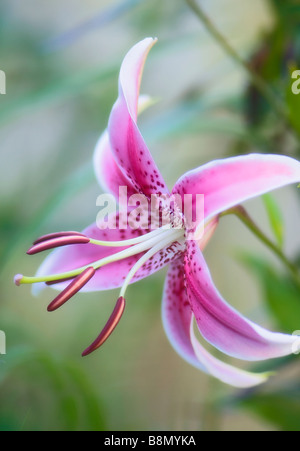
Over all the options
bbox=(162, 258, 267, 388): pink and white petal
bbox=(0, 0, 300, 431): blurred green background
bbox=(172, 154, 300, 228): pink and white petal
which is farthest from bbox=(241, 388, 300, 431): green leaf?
bbox=(172, 154, 300, 228): pink and white petal

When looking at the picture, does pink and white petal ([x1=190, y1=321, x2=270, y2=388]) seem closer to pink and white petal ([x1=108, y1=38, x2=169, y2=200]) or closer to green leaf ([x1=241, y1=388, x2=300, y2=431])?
pink and white petal ([x1=108, y1=38, x2=169, y2=200])

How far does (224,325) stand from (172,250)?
9 centimetres

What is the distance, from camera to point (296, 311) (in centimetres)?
58

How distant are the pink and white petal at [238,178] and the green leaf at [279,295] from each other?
0.27m

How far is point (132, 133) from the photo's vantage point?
33 cm

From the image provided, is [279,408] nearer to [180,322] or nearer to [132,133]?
[180,322]

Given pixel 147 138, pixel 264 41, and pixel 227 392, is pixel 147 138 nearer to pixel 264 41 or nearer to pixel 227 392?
pixel 264 41

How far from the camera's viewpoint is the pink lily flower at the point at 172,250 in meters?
0.28

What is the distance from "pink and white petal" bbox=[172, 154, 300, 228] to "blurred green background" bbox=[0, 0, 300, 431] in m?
0.10

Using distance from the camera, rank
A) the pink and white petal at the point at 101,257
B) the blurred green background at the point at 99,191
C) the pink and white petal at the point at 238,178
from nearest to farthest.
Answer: the pink and white petal at the point at 238,178
the pink and white petal at the point at 101,257
the blurred green background at the point at 99,191

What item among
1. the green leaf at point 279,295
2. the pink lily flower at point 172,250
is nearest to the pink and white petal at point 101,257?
the pink lily flower at point 172,250

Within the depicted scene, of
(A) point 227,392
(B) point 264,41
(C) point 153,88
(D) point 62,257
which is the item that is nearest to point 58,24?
(C) point 153,88

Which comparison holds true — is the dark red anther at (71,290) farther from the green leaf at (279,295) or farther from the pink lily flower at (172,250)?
the green leaf at (279,295)

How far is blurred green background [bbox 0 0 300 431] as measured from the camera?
0.55 metres
